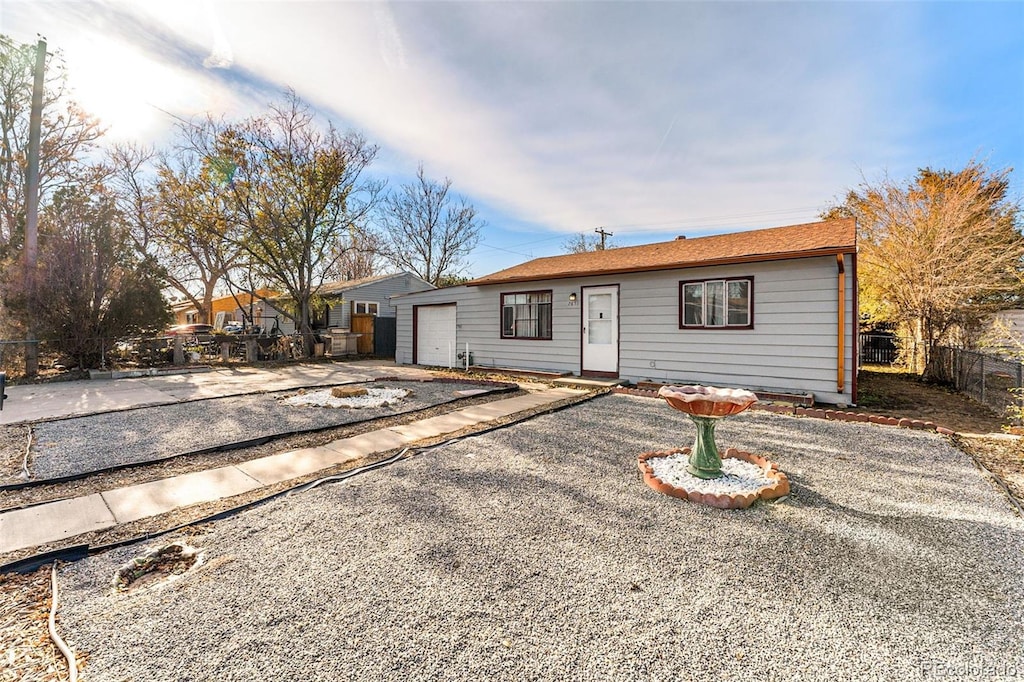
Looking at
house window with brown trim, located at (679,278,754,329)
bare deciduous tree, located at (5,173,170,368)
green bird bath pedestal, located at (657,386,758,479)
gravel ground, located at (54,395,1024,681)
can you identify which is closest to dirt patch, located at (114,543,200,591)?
gravel ground, located at (54,395,1024,681)

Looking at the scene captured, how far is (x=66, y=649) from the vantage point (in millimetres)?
1615

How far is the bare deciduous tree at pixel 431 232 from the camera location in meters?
26.2

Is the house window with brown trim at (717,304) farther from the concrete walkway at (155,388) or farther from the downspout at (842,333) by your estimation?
the concrete walkway at (155,388)

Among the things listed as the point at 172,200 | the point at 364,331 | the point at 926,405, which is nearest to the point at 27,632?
the point at 926,405

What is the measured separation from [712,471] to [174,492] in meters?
4.12

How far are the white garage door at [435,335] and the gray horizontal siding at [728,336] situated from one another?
217cm

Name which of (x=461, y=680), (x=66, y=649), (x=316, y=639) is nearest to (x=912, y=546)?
(x=461, y=680)

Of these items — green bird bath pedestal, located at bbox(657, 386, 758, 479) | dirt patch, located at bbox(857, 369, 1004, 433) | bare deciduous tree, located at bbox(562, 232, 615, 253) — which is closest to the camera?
green bird bath pedestal, located at bbox(657, 386, 758, 479)

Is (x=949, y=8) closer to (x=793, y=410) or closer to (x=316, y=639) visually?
(x=793, y=410)

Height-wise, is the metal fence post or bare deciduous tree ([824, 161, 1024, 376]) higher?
bare deciduous tree ([824, 161, 1024, 376])

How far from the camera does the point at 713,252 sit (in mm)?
7789

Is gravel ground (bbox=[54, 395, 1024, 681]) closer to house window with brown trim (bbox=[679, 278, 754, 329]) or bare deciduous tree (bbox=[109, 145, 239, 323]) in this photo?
house window with brown trim (bbox=[679, 278, 754, 329])

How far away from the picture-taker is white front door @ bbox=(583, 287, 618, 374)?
8734mm

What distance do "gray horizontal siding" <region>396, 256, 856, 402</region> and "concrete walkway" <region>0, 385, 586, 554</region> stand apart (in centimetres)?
475
